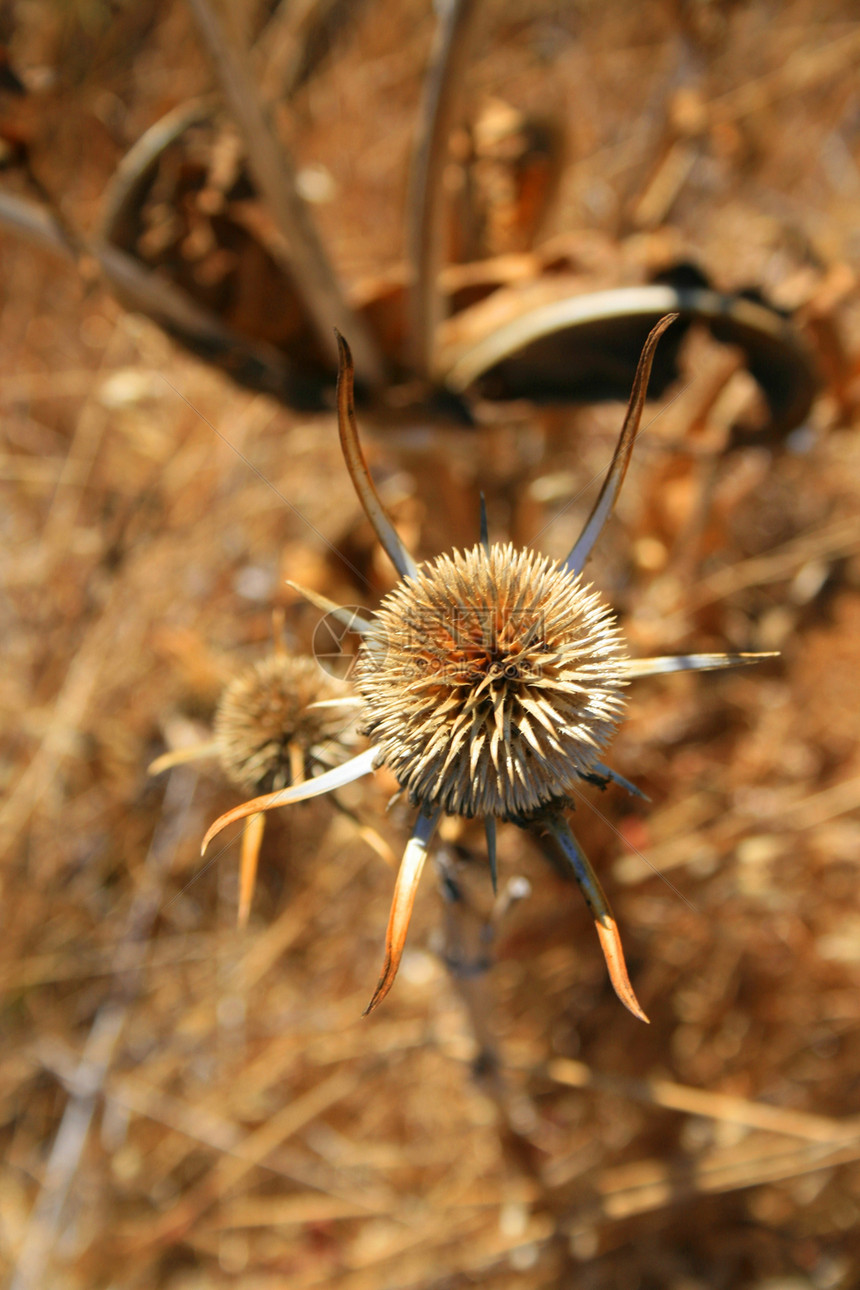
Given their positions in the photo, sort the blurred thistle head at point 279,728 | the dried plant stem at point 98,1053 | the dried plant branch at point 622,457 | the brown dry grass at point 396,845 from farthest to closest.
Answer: the dried plant stem at point 98,1053 < the brown dry grass at point 396,845 < the blurred thistle head at point 279,728 < the dried plant branch at point 622,457

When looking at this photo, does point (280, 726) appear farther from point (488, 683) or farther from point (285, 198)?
point (285, 198)

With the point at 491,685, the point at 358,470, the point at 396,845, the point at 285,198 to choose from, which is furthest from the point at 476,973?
the point at 285,198

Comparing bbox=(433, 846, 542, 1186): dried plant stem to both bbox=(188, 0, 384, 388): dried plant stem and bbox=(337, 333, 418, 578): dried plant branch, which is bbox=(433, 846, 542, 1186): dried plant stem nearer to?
bbox=(337, 333, 418, 578): dried plant branch

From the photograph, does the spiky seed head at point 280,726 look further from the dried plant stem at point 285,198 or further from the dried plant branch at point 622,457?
the dried plant stem at point 285,198

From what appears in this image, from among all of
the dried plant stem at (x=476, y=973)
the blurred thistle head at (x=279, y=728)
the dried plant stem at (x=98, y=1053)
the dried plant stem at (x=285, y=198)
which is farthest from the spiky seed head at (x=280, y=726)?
the dried plant stem at (x=98, y=1053)

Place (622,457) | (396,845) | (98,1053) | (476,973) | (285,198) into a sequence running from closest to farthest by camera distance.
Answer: (622,457)
(476,973)
(285,198)
(396,845)
(98,1053)

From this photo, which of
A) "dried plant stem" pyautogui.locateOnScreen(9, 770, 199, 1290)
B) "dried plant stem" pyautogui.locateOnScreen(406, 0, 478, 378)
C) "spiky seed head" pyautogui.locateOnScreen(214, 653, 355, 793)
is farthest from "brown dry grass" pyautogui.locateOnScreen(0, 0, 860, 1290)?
"spiky seed head" pyautogui.locateOnScreen(214, 653, 355, 793)

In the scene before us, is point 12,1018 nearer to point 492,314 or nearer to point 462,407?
point 462,407
